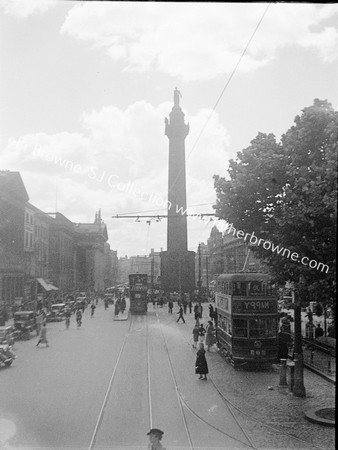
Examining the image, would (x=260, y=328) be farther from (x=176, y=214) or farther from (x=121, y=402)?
(x=176, y=214)

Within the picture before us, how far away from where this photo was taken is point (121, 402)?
15188 mm

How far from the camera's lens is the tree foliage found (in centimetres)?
1148

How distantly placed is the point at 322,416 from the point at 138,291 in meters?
39.9

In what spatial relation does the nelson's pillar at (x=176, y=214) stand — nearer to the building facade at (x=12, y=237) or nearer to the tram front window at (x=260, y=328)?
the building facade at (x=12, y=237)

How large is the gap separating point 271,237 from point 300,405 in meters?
5.45

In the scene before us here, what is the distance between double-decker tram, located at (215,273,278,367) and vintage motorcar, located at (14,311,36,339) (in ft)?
55.2

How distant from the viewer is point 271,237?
47.4 feet

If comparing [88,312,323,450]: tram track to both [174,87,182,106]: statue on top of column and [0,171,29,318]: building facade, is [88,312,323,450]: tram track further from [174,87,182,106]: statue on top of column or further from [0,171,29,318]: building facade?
[174,87,182,106]: statue on top of column

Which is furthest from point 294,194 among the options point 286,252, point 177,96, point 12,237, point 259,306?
point 177,96

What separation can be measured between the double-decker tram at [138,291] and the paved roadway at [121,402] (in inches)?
949

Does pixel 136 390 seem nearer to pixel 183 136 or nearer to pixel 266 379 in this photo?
pixel 266 379

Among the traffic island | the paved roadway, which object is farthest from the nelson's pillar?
the traffic island

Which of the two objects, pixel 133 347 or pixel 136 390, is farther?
pixel 133 347

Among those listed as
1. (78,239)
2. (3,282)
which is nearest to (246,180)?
(3,282)
